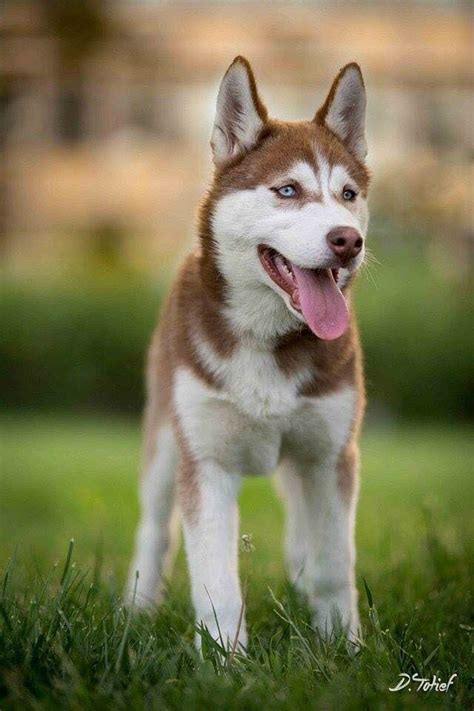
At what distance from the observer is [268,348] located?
13.0 feet

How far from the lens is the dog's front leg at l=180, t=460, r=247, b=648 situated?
380 cm

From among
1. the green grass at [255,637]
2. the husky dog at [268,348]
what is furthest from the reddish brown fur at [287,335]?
the green grass at [255,637]

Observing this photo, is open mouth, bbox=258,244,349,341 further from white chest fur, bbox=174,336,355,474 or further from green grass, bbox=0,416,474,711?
green grass, bbox=0,416,474,711

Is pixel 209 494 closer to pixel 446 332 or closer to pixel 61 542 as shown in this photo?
pixel 61 542

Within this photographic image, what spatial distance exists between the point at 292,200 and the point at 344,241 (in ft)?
1.16

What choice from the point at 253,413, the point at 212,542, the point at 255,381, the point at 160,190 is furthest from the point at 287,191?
the point at 160,190

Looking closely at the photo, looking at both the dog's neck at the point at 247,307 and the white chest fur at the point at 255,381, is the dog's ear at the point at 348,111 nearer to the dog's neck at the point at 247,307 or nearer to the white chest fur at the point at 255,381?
the dog's neck at the point at 247,307

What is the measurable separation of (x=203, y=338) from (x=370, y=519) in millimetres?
3137

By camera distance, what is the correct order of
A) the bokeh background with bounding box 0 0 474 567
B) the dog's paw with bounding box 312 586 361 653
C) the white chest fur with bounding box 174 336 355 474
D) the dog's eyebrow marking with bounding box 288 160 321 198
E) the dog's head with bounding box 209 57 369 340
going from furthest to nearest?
the bokeh background with bounding box 0 0 474 567
the dog's paw with bounding box 312 586 361 653
the white chest fur with bounding box 174 336 355 474
the dog's eyebrow marking with bounding box 288 160 321 198
the dog's head with bounding box 209 57 369 340

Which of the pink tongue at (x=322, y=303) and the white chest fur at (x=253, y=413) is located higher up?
the pink tongue at (x=322, y=303)

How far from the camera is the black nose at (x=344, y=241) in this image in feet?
11.5

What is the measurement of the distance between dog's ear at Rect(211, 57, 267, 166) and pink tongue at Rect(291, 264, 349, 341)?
59cm

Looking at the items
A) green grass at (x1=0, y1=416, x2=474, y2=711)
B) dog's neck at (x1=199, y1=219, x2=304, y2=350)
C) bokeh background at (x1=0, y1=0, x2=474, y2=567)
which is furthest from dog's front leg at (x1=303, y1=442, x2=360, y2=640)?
bokeh background at (x1=0, y1=0, x2=474, y2=567)

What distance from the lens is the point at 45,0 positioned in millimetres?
17547
